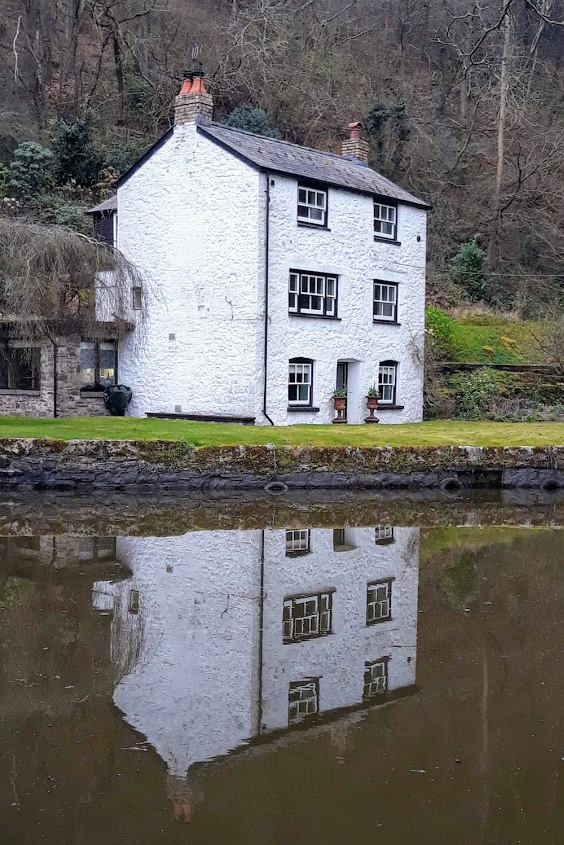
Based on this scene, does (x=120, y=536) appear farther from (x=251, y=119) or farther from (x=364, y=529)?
(x=251, y=119)

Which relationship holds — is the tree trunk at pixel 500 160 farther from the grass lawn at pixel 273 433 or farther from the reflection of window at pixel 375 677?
the reflection of window at pixel 375 677

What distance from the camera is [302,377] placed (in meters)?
25.2

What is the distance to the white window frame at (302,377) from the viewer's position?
24.9 meters

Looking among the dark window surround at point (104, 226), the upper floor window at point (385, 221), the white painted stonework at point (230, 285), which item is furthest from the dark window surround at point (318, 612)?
the dark window surround at point (104, 226)

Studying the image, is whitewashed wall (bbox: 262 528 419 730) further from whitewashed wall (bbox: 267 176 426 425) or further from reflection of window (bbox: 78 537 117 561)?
whitewashed wall (bbox: 267 176 426 425)

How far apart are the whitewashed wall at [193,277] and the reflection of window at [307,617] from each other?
14.1 meters

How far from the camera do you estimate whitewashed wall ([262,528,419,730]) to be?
745cm

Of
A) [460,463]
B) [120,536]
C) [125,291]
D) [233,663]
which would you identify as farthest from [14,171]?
[233,663]

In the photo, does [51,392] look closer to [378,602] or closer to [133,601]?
[133,601]

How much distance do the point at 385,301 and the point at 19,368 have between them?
10477 mm

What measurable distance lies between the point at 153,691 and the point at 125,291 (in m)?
17.9

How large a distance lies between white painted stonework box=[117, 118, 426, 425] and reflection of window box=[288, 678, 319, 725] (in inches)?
658

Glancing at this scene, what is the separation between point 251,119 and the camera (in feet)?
121

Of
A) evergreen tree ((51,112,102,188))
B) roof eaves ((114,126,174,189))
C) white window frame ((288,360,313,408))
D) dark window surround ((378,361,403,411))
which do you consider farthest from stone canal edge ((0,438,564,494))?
evergreen tree ((51,112,102,188))
